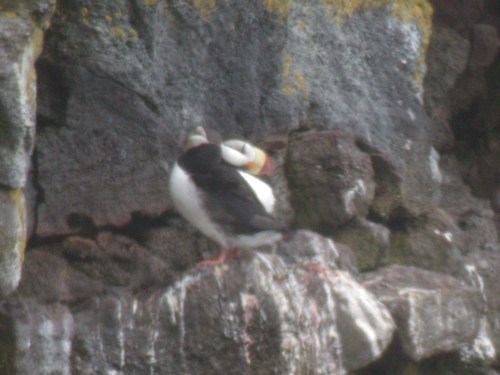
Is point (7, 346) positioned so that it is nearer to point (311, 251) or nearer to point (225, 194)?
point (225, 194)

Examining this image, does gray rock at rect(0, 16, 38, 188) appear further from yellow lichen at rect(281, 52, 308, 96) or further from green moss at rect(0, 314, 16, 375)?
yellow lichen at rect(281, 52, 308, 96)

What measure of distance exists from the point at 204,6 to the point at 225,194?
48.4 inches

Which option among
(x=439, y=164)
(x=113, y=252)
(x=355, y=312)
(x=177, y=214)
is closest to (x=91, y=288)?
(x=113, y=252)

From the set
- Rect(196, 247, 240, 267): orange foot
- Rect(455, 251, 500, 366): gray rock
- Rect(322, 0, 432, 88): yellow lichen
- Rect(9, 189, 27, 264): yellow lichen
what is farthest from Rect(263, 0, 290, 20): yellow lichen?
Rect(9, 189, 27, 264): yellow lichen

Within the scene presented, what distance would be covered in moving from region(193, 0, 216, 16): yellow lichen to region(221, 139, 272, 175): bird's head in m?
0.65

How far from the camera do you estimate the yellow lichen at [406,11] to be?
23.2 ft

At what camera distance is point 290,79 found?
22.2 ft

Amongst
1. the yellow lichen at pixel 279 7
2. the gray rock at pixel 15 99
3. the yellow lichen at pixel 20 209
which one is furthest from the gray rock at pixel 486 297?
the gray rock at pixel 15 99

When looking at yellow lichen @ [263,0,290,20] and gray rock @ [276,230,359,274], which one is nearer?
gray rock @ [276,230,359,274]

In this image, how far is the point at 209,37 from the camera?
21.2 feet

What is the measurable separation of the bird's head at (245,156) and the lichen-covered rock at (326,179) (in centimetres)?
40

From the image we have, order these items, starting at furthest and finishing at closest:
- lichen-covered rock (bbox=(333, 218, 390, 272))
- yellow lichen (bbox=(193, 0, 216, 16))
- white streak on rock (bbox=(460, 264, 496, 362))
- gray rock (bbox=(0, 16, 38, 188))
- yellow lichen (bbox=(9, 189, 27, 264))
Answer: lichen-covered rock (bbox=(333, 218, 390, 272)), white streak on rock (bbox=(460, 264, 496, 362)), yellow lichen (bbox=(193, 0, 216, 16)), yellow lichen (bbox=(9, 189, 27, 264)), gray rock (bbox=(0, 16, 38, 188))

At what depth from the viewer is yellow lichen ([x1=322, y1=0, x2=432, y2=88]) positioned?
7066 mm

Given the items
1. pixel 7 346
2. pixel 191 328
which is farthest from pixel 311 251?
pixel 7 346
